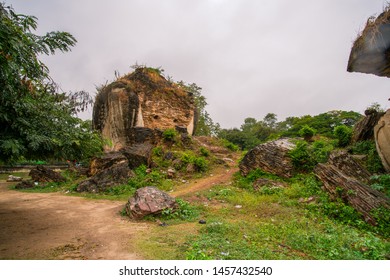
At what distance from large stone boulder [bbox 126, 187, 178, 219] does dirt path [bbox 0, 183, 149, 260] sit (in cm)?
39

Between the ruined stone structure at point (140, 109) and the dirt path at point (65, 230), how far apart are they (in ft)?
29.8

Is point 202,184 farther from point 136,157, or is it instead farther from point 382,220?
point 382,220

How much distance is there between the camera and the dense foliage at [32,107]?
364 cm

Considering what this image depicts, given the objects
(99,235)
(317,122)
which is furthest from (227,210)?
(317,122)

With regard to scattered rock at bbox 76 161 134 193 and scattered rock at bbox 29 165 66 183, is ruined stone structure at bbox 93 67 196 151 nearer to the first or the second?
scattered rock at bbox 29 165 66 183

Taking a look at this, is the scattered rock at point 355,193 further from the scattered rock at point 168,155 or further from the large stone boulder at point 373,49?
the scattered rock at point 168,155

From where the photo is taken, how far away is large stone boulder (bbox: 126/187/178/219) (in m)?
6.46

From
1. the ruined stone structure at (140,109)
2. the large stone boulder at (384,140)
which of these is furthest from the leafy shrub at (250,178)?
the ruined stone structure at (140,109)

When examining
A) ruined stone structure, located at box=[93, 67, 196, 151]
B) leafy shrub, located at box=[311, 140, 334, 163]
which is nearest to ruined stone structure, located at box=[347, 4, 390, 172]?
leafy shrub, located at box=[311, 140, 334, 163]

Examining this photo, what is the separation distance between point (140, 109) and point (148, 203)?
43.8 feet

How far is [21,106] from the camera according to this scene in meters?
4.87

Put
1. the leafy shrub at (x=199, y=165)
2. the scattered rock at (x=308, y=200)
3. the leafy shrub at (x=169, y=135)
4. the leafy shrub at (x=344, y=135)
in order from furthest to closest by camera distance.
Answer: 1. the leafy shrub at (x=169, y=135)
2. the leafy shrub at (x=199, y=165)
3. the leafy shrub at (x=344, y=135)
4. the scattered rock at (x=308, y=200)

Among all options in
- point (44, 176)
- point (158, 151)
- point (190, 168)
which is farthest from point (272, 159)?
point (44, 176)

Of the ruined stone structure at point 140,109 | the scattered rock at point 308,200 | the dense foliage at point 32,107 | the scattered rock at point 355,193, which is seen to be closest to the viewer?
the dense foliage at point 32,107
